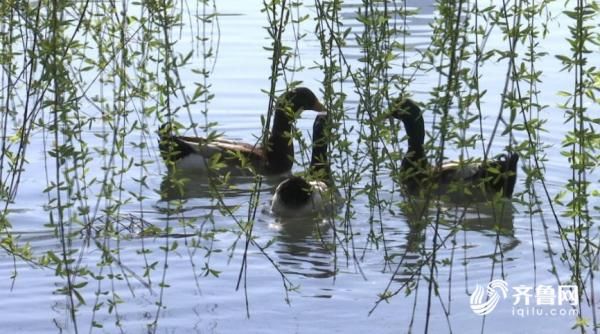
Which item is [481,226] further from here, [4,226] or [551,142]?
[4,226]

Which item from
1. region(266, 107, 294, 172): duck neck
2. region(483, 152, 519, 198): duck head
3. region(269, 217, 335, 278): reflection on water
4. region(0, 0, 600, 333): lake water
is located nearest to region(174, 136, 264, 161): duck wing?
region(266, 107, 294, 172): duck neck

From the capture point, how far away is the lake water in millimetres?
6691

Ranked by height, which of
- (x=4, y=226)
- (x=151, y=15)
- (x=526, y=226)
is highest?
(x=151, y=15)

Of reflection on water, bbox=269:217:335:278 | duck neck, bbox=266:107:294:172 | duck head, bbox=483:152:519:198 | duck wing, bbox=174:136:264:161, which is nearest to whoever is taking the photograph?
duck head, bbox=483:152:519:198

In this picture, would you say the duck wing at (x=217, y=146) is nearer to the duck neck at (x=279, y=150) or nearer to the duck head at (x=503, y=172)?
the duck neck at (x=279, y=150)

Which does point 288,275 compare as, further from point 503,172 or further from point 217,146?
point 217,146

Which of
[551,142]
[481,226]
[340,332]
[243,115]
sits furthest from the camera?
[243,115]

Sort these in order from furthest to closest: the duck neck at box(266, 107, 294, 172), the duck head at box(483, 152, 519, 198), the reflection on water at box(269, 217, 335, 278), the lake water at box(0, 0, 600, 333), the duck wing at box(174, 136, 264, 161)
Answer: the duck neck at box(266, 107, 294, 172), the duck wing at box(174, 136, 264, 161), the reflection on water at box(269, 217, 335, 278), the lake water at box(0, 0, 600, 333), the duck head at box(483, 152, 519, 198)

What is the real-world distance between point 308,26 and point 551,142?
4.85 m

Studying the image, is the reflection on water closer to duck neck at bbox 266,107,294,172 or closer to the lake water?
the lake water

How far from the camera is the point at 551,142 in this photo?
11352 millimetres

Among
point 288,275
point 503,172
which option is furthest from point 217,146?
point 503,172

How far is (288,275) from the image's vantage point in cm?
778

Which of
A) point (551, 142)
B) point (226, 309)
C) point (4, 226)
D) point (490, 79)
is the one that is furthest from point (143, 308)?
point (490, 79)
